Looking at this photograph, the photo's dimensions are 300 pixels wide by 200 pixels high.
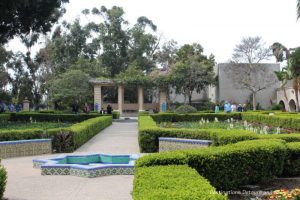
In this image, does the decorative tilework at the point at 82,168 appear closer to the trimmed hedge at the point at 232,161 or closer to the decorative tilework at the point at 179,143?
the trimmed hedge at the point at 232,161

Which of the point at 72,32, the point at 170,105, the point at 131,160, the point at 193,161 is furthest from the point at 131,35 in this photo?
the point at 193,161

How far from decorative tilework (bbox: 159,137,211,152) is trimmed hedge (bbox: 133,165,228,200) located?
6.54 meters

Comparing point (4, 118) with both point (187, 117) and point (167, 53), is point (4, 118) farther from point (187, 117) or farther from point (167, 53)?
point (167, 53)

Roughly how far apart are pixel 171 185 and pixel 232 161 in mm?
2816

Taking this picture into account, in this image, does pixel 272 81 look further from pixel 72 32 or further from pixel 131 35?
pixel 72 32

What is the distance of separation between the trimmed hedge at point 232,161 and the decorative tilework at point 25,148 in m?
7.65

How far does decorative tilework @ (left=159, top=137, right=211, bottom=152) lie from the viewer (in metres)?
12.2

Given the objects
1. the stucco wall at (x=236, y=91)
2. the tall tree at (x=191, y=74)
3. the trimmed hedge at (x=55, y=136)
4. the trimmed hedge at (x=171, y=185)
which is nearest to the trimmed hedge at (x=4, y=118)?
the trimmed hedge at (x=55, y=136)

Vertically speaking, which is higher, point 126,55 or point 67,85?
point 126,55

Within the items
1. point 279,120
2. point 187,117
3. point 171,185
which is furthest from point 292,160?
point 187,117

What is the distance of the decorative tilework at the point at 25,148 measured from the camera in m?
12.4

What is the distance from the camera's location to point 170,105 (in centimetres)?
4534

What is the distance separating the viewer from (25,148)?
505 inches

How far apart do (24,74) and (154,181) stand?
50466mm
